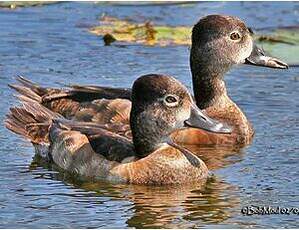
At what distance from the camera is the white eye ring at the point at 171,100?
40.8 feet

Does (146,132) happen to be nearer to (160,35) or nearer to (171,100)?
(171,100)

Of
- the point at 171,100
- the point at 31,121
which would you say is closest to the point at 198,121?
the point at 171,100

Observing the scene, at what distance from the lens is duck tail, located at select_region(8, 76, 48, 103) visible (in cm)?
1492

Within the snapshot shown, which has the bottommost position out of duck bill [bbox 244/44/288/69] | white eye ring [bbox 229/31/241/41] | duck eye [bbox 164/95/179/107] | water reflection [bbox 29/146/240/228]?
water reflection [bbox 29/146/240/228]

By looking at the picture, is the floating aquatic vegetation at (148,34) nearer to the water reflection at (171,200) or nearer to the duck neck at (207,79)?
the duck neck at (207,79)

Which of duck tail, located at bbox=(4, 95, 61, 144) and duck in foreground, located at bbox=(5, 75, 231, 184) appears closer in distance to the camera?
duck in foreground, located at bbox=(5, 75, 231, 184)

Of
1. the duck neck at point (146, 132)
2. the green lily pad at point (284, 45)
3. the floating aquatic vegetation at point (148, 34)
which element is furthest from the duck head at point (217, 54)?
the floating aquatic vegetation at point (148, 34)

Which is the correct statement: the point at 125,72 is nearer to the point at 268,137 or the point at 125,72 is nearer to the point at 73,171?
the point at 268,137

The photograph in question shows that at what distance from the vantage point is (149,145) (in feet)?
41.2

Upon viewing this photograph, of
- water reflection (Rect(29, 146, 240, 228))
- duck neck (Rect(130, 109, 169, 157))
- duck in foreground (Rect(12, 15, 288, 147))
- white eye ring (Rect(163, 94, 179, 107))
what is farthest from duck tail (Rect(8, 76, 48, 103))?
white eye ring (Rect(163, 94, 179, 107))

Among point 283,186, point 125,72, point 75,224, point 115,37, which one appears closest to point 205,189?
point 283,186

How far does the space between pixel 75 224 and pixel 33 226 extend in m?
0.37

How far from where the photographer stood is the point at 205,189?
12.3 m

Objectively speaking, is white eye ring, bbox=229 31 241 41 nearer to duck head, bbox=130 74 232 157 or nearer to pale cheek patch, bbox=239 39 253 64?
pale cheek patch, bbox=239 39 253 64
